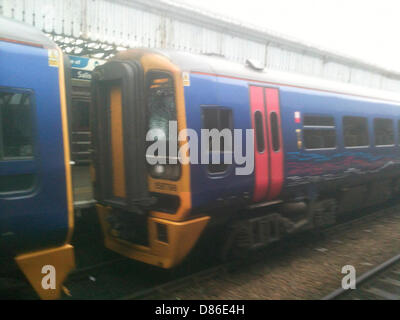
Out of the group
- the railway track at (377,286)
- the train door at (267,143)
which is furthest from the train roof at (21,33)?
the railway track at (377,286)

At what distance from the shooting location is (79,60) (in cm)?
736

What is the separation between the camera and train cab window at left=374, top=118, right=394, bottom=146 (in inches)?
299

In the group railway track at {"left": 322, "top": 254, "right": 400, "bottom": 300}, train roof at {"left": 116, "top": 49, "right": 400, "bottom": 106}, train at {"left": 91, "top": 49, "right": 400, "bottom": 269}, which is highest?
train roof at {"left": 116, "top": 49, "right": 400, "bottom": 106}

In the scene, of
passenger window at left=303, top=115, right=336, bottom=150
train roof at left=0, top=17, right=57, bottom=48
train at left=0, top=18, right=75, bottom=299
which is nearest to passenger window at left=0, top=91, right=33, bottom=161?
train at left=0, top=18, right=75, bottom=299

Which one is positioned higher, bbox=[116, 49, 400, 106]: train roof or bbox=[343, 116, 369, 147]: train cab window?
bbox=[116, 49, 400, 106]: train roof

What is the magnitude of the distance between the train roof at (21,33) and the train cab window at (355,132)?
523cm

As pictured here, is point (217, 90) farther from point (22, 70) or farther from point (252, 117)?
point (22, 70)

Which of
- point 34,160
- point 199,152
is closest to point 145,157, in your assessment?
point 199,152

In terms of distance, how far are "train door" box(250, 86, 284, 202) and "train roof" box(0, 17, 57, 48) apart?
268 centimetres

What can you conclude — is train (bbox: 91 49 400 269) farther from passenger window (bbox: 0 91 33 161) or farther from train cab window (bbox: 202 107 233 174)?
passenger window (bbox: 0 91 33 161)

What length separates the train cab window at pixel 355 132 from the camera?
21.6 ft

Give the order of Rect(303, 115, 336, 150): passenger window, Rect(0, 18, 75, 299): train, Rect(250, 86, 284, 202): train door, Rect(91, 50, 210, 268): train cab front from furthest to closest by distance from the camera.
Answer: Rect(303, 115, 336, 150): passenger window → Rect(250, 86, 284, 202): train door → Rect(91, 50, 210, 268): train cab front → Rect(0, 18, 75, 299): train

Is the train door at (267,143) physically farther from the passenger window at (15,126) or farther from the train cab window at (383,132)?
the train cab window at (383,132)

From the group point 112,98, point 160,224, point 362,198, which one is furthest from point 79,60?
point 362,198
